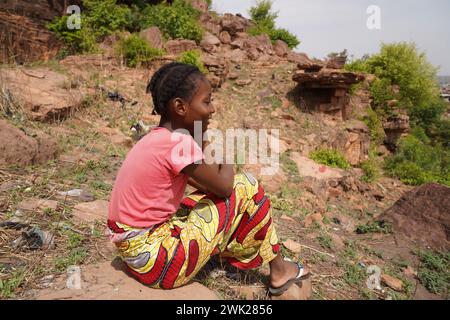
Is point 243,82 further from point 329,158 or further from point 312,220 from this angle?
point 312,220

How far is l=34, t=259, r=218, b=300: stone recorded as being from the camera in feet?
4.67

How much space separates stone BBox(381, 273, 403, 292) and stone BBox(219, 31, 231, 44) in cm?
1112

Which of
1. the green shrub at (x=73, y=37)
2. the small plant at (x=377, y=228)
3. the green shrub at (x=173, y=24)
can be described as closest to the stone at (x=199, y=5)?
the green shrub at (x=173, y=24)

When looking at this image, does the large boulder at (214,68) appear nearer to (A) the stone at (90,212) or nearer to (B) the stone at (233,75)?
(B) the stone at (233,75)

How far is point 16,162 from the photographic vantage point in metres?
2.94

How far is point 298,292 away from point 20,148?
286cm

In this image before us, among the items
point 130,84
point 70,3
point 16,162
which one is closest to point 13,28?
point 70,3

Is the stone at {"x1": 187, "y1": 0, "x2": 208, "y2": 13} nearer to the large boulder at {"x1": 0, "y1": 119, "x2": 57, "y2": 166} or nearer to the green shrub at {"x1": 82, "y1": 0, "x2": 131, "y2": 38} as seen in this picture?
the green shrub at {"x1": 82, "y1": 0, "x2": 131, "y2": 38}

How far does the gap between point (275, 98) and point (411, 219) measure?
5.27 metres

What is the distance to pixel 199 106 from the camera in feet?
4.78

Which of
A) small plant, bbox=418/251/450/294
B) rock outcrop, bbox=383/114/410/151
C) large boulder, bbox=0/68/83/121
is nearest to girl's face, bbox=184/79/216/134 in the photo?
small plant, bbox=418/251/450/294

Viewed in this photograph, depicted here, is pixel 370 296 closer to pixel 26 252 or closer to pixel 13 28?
pixel 26 252

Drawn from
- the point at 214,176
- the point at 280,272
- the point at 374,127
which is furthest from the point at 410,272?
the point at 374,127
